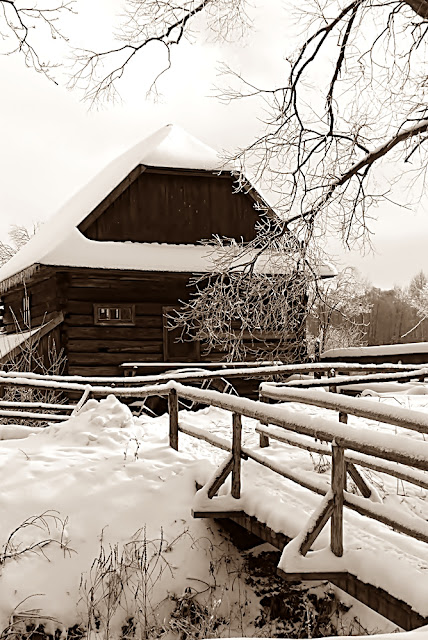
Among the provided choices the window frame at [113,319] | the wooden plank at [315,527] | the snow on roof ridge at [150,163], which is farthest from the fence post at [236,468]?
the snow on roof ridge at [150,163]

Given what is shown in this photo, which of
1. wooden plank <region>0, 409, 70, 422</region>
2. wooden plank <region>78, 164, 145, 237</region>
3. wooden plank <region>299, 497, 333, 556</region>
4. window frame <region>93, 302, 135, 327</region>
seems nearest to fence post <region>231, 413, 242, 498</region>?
wooden plank <region>299, 497, 333, 556</region>

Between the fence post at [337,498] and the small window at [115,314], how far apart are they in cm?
1082

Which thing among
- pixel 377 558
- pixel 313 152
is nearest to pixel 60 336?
pixel 313 152

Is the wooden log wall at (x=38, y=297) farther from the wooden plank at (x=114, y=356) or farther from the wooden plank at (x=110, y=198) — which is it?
the wooden plank at (x=110, y=198)

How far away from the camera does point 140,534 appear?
224 inches

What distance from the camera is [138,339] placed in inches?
569

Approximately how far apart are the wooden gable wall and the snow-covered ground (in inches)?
330

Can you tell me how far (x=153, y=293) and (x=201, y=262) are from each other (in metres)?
1.41

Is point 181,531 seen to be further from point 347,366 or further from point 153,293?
point 153,293

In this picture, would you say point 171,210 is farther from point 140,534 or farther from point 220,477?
point 140,534

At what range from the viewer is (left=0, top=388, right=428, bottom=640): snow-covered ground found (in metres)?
4.40

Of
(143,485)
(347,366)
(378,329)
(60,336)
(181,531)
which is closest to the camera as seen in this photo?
(181,531)

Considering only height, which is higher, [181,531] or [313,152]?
[313,152]

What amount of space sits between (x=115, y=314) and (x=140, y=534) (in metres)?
9.22
